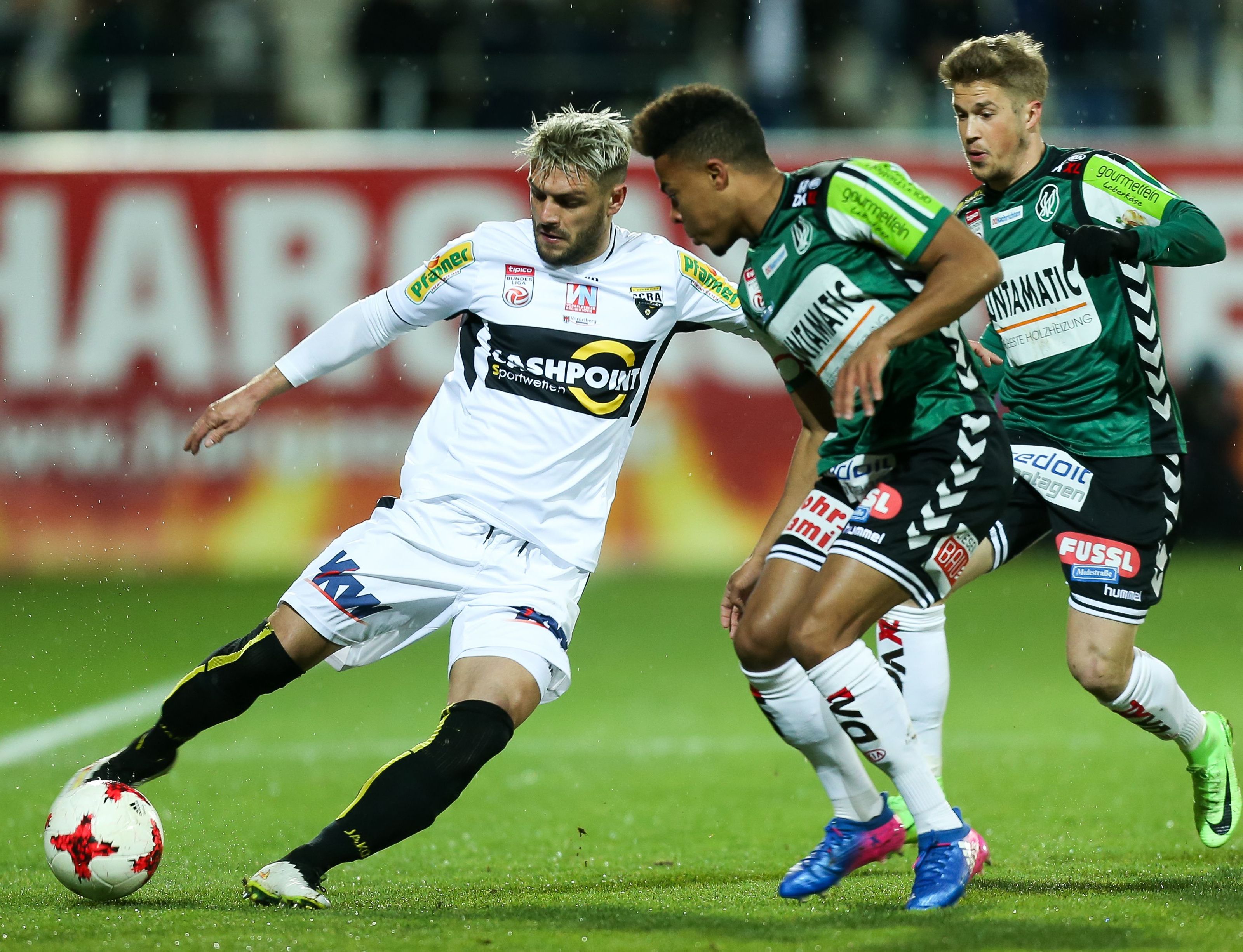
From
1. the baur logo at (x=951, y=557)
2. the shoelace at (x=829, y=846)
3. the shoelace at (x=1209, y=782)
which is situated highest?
the baur logo at (x=951, y=557)

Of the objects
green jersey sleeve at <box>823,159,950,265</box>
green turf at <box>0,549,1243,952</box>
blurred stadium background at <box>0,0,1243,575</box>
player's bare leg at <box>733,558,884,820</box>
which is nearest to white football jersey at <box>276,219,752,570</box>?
player's bare leg at <box>733,558,884,820</box>

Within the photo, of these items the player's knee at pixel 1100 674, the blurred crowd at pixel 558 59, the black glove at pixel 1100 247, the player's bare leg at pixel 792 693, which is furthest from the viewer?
the blurred crowd at pixel 558 59

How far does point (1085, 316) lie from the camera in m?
5.15

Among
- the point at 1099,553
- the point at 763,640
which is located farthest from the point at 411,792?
the point at 1099,553

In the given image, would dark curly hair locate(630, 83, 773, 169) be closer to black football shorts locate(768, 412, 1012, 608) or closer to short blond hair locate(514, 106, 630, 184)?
short blond hair locate(514, 106, 630, 184)

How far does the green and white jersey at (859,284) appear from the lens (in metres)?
4.09

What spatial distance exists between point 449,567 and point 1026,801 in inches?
109

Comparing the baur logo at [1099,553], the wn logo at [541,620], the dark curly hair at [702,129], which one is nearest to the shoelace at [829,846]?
the wn logo at [541,620]

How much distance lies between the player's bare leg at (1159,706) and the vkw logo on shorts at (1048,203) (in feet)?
4.23

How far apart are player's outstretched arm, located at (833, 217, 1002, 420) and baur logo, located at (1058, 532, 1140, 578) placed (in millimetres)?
1400

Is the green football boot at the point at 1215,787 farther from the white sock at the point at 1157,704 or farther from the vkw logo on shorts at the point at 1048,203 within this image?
the vkw logo on shorts at the point at 1048,203

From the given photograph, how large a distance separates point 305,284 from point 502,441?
8.65 meters

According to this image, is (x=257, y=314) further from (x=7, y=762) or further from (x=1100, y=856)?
(x=1100, y=856)

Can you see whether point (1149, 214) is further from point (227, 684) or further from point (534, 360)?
point (227, 684)
